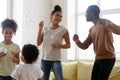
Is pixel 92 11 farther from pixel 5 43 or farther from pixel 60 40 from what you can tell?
pixel 5 43

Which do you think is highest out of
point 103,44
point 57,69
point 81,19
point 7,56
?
point 81,19

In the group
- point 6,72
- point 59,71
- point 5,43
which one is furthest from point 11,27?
point 59,71

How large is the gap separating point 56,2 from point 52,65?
2.28m

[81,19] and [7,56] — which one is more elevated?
[81,19]

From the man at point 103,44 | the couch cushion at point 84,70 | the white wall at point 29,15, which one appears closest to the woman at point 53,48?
the man at point 103,44

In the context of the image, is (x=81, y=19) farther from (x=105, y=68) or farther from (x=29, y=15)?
(x=105, y=68)

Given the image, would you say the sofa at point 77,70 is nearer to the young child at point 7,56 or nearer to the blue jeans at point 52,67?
the blue jeans at point 52,67

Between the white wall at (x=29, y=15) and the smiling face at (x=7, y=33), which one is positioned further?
the white wall at (x=29, y=15)

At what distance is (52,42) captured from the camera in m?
2.50

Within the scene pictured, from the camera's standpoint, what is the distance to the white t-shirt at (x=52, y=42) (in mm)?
2486

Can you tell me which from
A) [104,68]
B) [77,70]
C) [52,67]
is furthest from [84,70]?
[104,68]

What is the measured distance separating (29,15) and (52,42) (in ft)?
5.73

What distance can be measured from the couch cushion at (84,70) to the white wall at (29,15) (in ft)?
1.97

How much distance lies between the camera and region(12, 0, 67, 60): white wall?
13.0 feet
